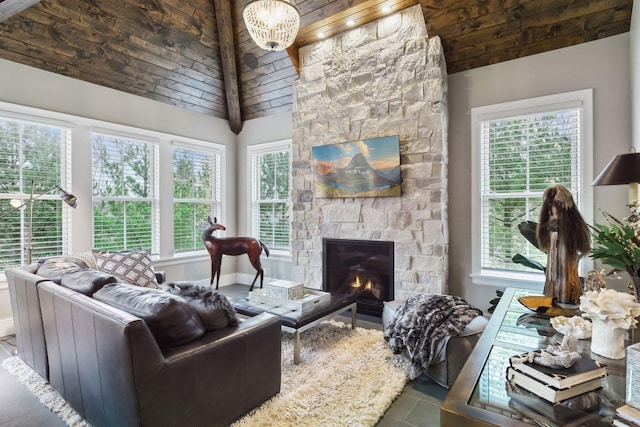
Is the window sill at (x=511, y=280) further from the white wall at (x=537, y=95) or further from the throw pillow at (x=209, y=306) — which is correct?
the throw pillow at (x=209, y=306)

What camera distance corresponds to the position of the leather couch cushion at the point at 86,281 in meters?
2.05

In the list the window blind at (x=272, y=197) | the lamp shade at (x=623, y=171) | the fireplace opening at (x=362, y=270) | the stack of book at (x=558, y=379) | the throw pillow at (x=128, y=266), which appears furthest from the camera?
the window blind at (x=272, y=197)

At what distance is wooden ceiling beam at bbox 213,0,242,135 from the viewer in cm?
441

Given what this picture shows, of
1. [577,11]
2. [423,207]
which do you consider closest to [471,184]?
[423,207]

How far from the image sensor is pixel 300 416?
6.78 feet

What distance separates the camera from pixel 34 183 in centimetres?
377

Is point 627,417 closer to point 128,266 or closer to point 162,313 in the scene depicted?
point 162,313

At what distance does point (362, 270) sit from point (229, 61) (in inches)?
138

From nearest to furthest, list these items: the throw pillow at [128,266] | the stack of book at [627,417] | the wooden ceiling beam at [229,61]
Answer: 1. the stack of book at [627,417]
2. the throw pillow at [128,266]
3. the wooden ceiling beam at [229,61]

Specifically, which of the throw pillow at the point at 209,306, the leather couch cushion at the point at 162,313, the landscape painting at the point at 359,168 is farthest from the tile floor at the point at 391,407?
the landscape painting at the point at 359,168

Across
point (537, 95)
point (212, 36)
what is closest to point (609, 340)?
point (537, 95)

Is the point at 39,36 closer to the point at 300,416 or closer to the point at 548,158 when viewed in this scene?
the point at 300,416

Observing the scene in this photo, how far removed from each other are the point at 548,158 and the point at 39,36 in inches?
214

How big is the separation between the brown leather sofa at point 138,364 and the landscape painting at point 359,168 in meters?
2.28
